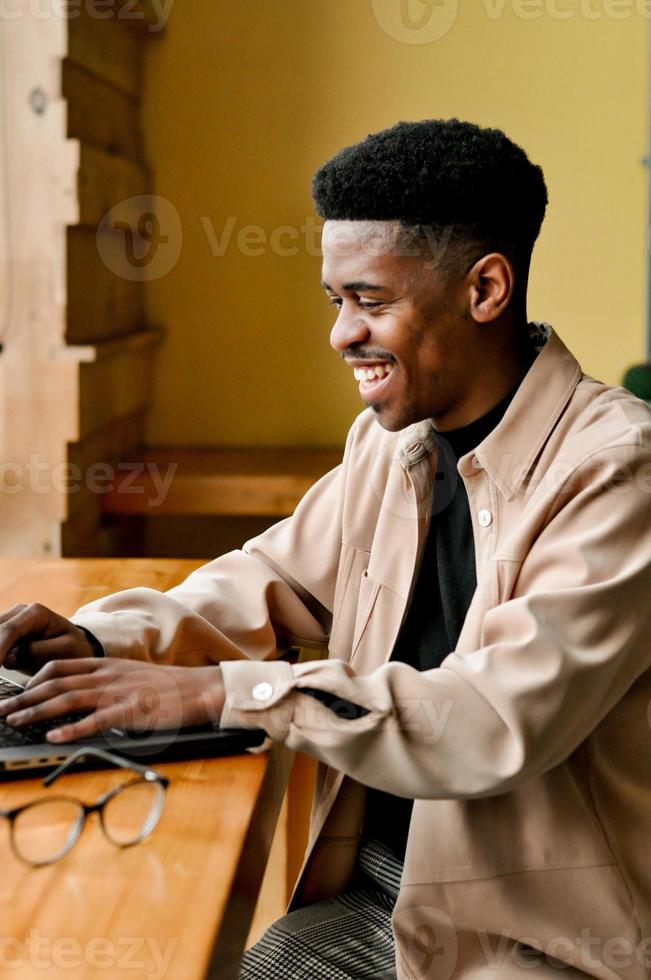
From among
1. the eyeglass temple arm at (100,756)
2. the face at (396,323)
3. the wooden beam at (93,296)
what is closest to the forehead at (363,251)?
the face at (396,323)

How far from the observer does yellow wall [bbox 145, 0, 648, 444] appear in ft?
9.57

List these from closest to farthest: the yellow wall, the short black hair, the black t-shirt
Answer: the short black hair < the black t-shirt < the yellow wall

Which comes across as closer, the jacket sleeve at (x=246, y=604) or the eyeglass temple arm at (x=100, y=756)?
the eyeglass temple arm at (x=100, y=756)

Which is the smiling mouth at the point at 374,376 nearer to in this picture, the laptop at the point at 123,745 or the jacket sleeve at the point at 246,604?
the jacket sleeve at the point at 246,604

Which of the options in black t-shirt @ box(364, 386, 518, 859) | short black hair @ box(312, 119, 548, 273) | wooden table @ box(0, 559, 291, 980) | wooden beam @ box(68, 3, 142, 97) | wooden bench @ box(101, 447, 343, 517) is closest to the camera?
wooden table @ box(0, 559, 291, 980)

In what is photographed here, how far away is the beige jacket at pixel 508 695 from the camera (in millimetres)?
933

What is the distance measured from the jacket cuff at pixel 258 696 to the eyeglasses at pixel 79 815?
0.32 feet

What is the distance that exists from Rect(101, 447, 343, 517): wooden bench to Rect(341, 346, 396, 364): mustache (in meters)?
1.54

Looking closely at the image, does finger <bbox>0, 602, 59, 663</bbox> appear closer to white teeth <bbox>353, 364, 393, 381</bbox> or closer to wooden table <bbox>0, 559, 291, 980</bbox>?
wooden table <bbox>0, 559, 291, 980</bbox>

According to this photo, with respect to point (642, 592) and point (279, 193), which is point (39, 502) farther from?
point (642, 592)

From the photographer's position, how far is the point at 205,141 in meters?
2.99

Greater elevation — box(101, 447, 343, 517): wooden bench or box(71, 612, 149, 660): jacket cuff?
box(71, 612, 149, 660): jacket cuff

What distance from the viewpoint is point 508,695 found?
0.93 meters

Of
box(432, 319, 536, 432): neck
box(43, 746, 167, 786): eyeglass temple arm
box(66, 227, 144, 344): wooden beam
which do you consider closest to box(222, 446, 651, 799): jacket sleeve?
box(43, 746, 167, 786): eyeglass temple arm
